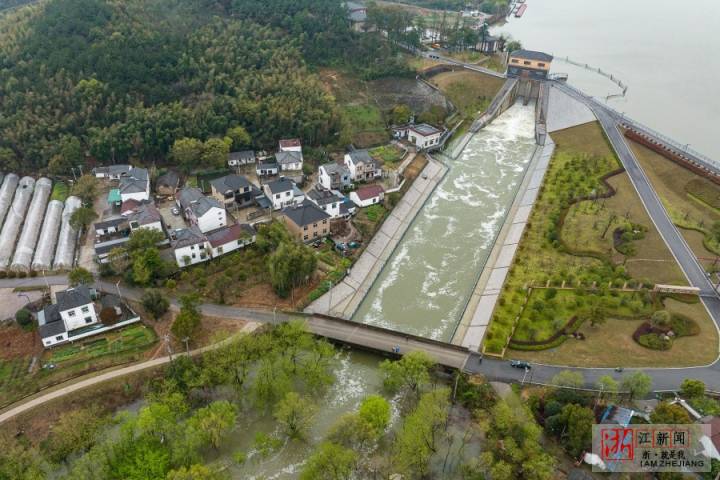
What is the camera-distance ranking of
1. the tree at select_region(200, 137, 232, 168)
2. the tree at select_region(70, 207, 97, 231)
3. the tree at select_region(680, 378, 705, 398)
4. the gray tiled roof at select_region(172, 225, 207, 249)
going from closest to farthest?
1. the tree at select_region(680, 378, 705, 398)
2. the gray tiled roof at select_region(172, 225, 207, 249)
3. the tree at select_region(70, 207, 97, 231)
4. the tree at select_region(200, 137, 232, 168)

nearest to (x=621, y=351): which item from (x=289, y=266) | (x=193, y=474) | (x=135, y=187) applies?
(x=289, y=266)

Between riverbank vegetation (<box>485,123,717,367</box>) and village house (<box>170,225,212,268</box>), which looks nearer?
riverbank vegetation (<box>485,123,717,367</box>)

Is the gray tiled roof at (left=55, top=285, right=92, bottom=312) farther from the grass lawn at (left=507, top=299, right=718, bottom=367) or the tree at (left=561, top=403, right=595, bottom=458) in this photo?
the tree at (left=561, top=403, right=595, bottom=458)

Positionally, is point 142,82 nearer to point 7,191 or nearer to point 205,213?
point 7,191

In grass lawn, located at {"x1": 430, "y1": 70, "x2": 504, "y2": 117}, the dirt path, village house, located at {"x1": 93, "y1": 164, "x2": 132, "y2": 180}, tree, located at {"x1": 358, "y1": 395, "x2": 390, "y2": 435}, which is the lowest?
the dirt path

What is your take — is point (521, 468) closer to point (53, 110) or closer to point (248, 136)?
point (248, 136)

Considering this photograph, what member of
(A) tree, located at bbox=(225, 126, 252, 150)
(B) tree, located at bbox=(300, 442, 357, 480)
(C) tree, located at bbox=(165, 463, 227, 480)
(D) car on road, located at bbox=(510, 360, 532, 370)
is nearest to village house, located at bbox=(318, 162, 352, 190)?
(A) tree, located at bbox=(225, 126, 252, 150)

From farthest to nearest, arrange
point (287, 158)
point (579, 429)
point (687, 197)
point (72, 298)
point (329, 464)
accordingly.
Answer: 1. point (287, 158)
2. point (687, 197)
3. point (72, 298)
4. point (579, 429)
5. point (329, 464)
